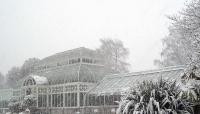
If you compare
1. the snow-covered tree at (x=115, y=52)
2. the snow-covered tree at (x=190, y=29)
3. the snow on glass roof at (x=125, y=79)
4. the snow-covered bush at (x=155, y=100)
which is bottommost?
the snow-covered bush at (x=155, y=100)

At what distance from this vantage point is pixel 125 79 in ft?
83.6

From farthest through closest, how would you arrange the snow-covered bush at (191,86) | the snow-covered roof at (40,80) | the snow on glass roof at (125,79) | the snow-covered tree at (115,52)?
1. the snow-covered tree at (115,52)
2. the snow-covered roof at (40,80)
3. the snow on glass roof at (125,79)
4. the snow-covered bush at (191,86)

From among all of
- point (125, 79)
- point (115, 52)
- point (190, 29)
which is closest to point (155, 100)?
point (190, 29)

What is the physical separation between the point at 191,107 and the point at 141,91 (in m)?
1.99

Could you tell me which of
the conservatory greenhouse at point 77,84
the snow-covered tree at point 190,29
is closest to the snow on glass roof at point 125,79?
the conservatory greenhouse at point 77,84

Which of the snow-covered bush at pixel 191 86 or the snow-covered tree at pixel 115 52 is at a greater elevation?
the snow-covered tree at pixel 115 52

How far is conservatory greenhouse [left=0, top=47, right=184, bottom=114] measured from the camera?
25.1 metres

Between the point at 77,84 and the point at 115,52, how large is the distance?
18922mm

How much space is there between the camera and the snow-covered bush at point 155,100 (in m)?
11.0

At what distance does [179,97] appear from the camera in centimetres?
1115

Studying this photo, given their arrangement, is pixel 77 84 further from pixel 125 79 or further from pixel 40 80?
pixel 40 80

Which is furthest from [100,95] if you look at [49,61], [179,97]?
[179,97]

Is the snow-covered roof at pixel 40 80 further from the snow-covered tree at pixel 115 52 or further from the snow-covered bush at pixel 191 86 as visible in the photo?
the snow-covered bush at pixel 191 86

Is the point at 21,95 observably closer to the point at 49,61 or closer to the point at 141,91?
the point at 49,61
